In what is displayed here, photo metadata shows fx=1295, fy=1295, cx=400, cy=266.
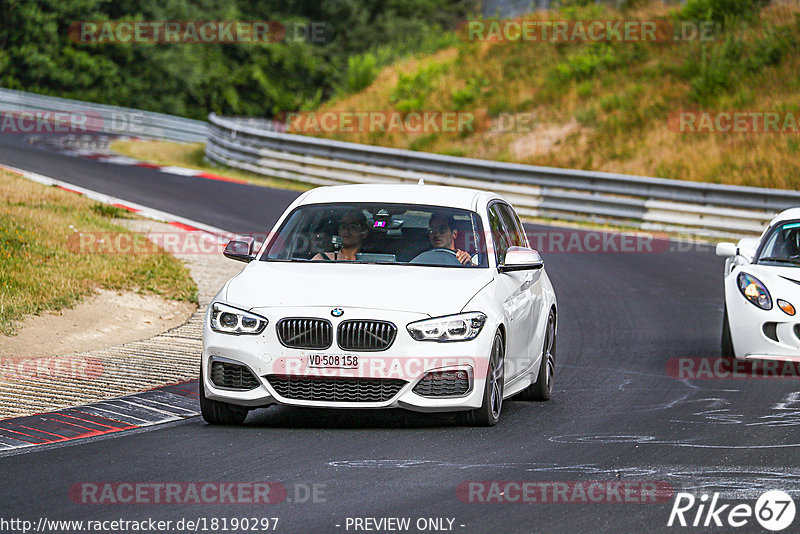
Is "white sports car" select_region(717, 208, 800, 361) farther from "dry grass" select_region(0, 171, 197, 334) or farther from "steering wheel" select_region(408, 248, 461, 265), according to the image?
"dry grass" select_region(0, 171, 197, 334)

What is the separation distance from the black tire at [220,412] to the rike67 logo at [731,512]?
10.5ft

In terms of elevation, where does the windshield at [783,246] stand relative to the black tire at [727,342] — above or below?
above

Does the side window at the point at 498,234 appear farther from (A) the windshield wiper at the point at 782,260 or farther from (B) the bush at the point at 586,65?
(B) the bush at the point at 586,65

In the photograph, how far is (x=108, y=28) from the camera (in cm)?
5053

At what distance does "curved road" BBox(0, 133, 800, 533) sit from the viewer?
20.5 ft

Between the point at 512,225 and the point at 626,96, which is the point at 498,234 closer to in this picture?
the point at 512,225

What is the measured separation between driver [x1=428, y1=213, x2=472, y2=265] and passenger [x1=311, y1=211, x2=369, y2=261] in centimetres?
48

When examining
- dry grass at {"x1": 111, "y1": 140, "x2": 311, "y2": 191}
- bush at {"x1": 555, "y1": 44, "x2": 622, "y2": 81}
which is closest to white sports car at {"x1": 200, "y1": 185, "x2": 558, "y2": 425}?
dry grass at {"x1": 111, "y1": 140, "x2": 311, "y2": 191}

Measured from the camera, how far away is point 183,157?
35.2 m

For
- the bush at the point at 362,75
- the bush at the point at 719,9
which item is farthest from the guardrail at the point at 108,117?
the bush at the point at 719,9

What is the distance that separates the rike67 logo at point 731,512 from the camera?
605 centimetres

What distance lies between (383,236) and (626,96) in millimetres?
23795

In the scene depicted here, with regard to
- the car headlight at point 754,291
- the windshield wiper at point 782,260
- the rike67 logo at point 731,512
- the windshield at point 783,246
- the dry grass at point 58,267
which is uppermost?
the windshield at point 783,246

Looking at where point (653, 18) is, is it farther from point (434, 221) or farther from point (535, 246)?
point (434, 221)
